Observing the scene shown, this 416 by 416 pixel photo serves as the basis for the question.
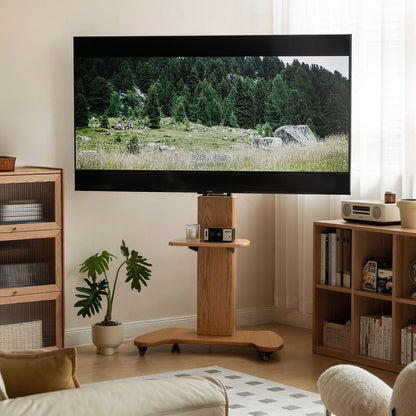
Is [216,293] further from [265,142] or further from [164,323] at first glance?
[265,142]

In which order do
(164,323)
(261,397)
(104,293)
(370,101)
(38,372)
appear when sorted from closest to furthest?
1. (38,372)
2. (261,397)
3. (104,293)
4. (370,101)
5. (164,323)

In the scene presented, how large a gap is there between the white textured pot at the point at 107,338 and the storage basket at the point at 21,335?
0.37 metres

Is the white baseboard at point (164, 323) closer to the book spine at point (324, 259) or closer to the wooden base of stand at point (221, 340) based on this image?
the wooden base of stand at point (221, 340)

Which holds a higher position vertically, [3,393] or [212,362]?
[3,393]

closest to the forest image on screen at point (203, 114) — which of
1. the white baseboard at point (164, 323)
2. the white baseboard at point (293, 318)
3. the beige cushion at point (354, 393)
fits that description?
the white baseboard at point (164, 323)

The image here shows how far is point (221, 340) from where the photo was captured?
513 cm

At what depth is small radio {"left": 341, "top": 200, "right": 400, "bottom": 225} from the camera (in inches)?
191

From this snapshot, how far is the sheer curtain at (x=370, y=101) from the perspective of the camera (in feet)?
16.8

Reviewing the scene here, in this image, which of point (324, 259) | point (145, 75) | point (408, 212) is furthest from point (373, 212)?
point (145, 75)

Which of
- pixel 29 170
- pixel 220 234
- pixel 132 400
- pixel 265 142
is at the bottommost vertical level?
pixel 132 400

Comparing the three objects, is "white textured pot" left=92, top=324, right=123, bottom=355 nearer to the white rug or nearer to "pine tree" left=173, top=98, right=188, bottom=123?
the white rug

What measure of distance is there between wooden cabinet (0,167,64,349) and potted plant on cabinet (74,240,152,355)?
0.24 meters

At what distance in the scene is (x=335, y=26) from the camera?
18.4 feet

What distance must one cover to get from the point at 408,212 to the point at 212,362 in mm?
1414
